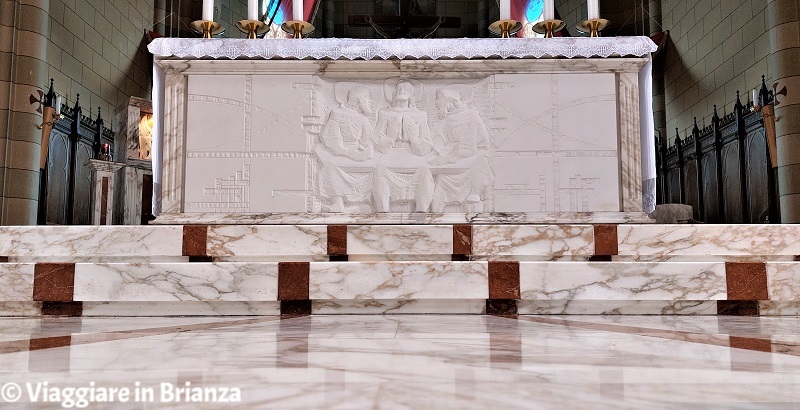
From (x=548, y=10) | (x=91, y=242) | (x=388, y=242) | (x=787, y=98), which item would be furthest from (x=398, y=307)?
(x=787, y=98)

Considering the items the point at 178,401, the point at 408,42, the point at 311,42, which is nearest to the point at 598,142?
the point at 408,42

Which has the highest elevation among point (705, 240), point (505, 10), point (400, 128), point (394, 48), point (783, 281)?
point (505, 10)

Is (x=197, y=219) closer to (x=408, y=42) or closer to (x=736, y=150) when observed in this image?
(x=408, y=42)

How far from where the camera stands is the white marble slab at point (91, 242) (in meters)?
3.12

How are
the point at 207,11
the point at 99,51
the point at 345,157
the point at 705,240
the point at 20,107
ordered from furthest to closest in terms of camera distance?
1. the point at 99,51
2. the point at 20,107
3. the point at 207,11
4. the point at 345,157
5. the point at 705,240

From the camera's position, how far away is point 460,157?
4133 millimetres

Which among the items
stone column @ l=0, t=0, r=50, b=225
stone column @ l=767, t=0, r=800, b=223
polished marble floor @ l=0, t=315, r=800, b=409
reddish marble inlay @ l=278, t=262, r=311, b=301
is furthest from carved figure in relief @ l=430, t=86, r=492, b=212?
stone column @ l=0, t=0, r=50, b=225

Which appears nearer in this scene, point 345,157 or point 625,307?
point 625,307

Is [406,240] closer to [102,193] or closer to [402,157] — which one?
[402,157]

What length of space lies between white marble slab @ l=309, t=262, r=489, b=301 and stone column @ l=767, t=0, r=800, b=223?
17.4ft

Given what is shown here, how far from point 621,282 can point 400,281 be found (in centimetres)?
94

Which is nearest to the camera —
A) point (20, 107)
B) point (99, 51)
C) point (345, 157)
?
point (345, 157)

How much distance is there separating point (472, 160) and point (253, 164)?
139 cm

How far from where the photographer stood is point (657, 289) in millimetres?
2729
